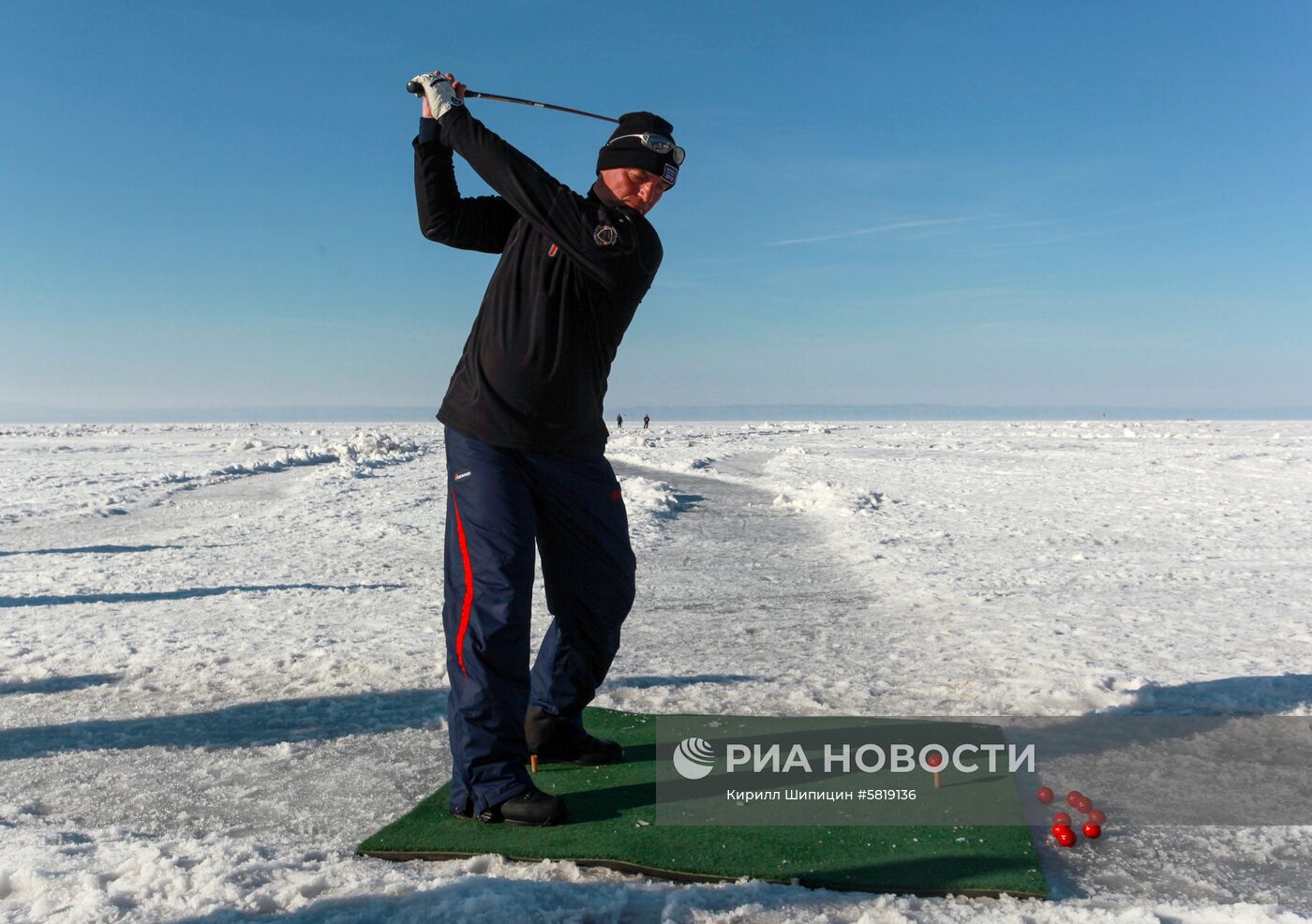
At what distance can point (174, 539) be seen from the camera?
10.6 m

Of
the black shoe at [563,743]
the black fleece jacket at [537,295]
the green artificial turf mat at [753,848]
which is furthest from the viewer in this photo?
the black shoe at [563,743]

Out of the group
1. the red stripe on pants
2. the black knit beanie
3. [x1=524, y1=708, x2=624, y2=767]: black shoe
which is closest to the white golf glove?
the black knit beanie

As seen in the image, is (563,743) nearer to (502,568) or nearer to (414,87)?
(502,568)

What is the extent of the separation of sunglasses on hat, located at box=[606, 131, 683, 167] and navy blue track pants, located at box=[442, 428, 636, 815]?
95 cm

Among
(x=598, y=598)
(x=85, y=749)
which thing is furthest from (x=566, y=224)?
(x=85, y=749)

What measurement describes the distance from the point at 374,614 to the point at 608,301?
3987mm

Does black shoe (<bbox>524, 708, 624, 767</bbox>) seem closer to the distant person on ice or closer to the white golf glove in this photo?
the distant person on ice

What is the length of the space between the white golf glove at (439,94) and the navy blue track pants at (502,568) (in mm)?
1002

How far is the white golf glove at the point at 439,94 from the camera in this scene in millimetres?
2928

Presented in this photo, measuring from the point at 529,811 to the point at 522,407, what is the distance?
47.1 inches

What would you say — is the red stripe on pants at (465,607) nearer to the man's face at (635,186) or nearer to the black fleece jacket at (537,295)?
the black fleece jacket at (537,295)

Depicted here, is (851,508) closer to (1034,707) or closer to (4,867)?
(1034,707)

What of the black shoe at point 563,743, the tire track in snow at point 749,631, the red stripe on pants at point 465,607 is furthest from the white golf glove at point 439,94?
the tire track in snow at point 749,631

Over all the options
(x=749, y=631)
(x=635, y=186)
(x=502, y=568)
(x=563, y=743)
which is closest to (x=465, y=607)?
(x=502, y=568)
